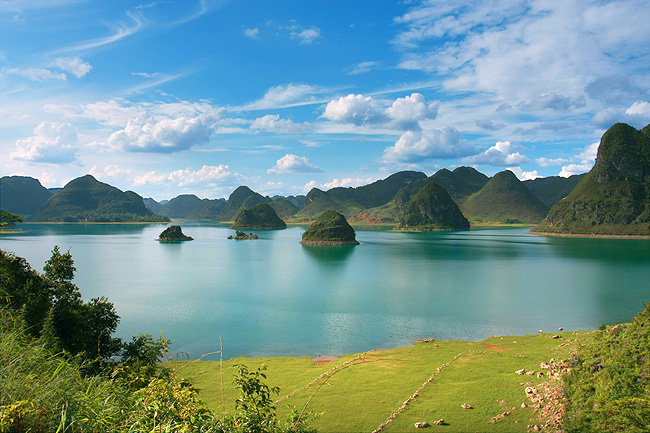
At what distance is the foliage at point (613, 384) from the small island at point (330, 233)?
115m

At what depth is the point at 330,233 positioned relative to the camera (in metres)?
135

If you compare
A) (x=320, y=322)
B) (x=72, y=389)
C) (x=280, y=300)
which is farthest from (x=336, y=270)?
(x=72, y=389)

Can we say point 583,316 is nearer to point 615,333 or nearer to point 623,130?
point 615,333

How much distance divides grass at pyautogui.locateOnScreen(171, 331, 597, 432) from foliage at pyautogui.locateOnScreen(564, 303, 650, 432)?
2.04 m

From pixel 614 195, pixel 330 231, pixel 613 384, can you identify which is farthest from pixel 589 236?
pixel 613 384

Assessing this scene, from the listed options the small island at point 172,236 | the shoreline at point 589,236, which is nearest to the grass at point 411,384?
the small island at point 172,236

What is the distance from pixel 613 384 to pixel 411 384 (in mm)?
8720

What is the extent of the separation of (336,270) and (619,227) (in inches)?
5708

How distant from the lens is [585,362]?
16.2 metres

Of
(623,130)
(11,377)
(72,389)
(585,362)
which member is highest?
(623,130)

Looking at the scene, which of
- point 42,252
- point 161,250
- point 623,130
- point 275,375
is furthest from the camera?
point 623,130

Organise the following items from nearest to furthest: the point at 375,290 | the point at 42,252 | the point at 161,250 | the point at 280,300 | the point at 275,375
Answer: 1. the point at 275,375
2. the point at 280,300
3. the point at 375,290
4. the point at 42,252
5. the point at 161,250

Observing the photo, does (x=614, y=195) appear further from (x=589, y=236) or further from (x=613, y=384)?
(x=613, y=384)

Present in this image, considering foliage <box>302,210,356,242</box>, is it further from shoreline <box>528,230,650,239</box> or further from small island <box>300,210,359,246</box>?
shoreline <box>528,230,650,239</box>
